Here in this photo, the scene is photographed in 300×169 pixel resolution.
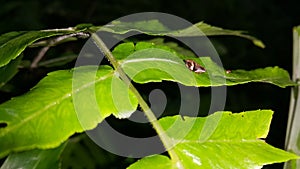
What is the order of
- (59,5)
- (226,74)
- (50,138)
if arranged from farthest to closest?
(59,5)
(226,74)
(50,138)

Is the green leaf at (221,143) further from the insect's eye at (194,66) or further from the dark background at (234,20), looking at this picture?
the dark background at (234,20)

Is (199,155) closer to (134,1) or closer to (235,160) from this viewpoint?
(235,160)

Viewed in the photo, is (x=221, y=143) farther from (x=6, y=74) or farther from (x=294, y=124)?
(x=6, y=74)

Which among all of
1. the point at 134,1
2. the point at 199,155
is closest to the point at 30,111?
the point at 199,155

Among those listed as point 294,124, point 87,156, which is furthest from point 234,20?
point 294,124

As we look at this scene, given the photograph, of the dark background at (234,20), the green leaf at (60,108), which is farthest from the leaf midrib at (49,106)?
the dark background at (234,20)
